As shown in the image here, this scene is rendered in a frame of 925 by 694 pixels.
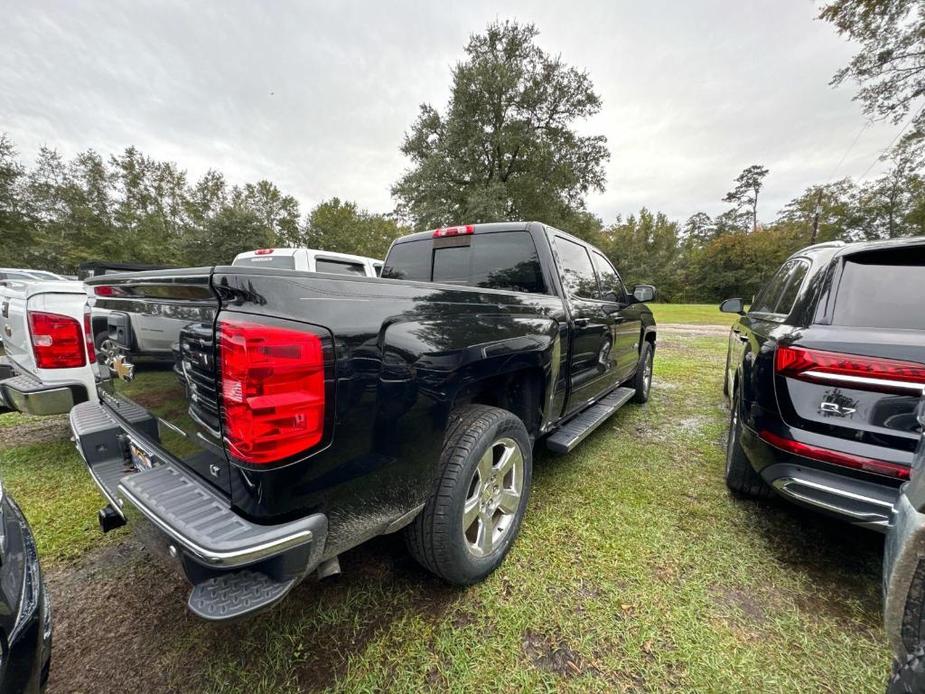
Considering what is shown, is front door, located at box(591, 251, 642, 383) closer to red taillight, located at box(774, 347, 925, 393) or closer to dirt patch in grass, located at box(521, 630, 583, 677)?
red taillight, located at box(774, 347, 925, 393)

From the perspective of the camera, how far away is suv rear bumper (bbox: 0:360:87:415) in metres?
2.45

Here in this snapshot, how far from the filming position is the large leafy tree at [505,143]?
67.7ft

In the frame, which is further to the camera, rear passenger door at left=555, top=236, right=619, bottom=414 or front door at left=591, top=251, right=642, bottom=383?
front door at left=591, top=251, right=642, bottom=383

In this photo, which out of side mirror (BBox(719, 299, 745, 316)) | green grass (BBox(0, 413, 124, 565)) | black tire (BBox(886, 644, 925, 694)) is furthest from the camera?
side mirror (BBox(719, 299, 745, 316))

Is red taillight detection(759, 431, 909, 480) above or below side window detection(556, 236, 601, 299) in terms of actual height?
below

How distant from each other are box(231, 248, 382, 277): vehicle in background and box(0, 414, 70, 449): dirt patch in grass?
252cm

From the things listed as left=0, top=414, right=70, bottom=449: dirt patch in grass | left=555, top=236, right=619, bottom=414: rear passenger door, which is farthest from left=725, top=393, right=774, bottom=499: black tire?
left=0, top=414, right=70, bottom=449: dirt patch in grass

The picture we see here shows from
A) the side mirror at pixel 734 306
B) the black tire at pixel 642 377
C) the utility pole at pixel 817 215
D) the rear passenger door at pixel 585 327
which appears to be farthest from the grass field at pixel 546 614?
the utility pole at pixel 817 215

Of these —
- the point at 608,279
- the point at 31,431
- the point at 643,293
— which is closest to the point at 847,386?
the point at 608,279

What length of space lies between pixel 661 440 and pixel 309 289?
3630mm

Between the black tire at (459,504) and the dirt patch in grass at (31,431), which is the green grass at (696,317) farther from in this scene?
the dirt patch in grass at (31,431)

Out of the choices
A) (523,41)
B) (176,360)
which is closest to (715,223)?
(523,41)

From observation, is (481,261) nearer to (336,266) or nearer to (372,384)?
(372,384)

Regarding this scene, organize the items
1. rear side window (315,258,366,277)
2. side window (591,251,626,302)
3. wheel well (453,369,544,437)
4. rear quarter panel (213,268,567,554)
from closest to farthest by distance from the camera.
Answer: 1. rear quarter panel (213,268,567,554)
2. wheel well (453,369,544,437)
3. side window (591,251,626,302)
4. rear side window (315,258,366,277)
